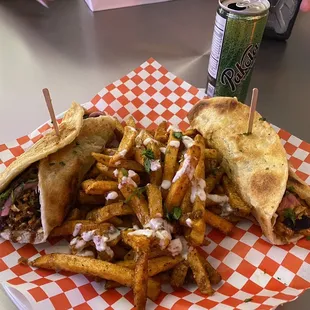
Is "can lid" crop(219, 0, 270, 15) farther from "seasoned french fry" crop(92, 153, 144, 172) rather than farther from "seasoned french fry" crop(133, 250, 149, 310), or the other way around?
"seasoned french fry" crop(133, 250, 149, 310)

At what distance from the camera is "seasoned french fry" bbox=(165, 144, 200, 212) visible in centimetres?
170

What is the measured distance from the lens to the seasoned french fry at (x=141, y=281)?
1521 mm

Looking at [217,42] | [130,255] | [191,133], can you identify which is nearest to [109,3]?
[217,42]

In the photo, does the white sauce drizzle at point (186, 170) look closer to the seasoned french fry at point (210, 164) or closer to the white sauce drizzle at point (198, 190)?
the white sauce drizzle at point (198, 190)

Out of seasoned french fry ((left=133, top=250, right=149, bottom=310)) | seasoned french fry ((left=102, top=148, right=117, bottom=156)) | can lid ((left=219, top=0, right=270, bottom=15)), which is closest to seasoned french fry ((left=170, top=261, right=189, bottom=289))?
seasoned french fry ((left=133, top=250, right=149, bottom=310))

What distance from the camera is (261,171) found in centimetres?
184

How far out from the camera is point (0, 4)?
3.77 m

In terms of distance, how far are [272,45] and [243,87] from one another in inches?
41.4

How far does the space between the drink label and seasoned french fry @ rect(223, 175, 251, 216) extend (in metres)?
0.79

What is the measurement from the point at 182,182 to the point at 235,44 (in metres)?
0.93

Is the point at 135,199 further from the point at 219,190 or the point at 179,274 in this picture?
the point at 219,190

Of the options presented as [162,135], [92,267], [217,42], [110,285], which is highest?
[217,42]

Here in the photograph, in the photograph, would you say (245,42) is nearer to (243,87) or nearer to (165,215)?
(243,87)

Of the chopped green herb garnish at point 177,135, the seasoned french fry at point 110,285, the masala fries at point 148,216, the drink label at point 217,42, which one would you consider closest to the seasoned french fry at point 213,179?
the masala fries at point 148,216
